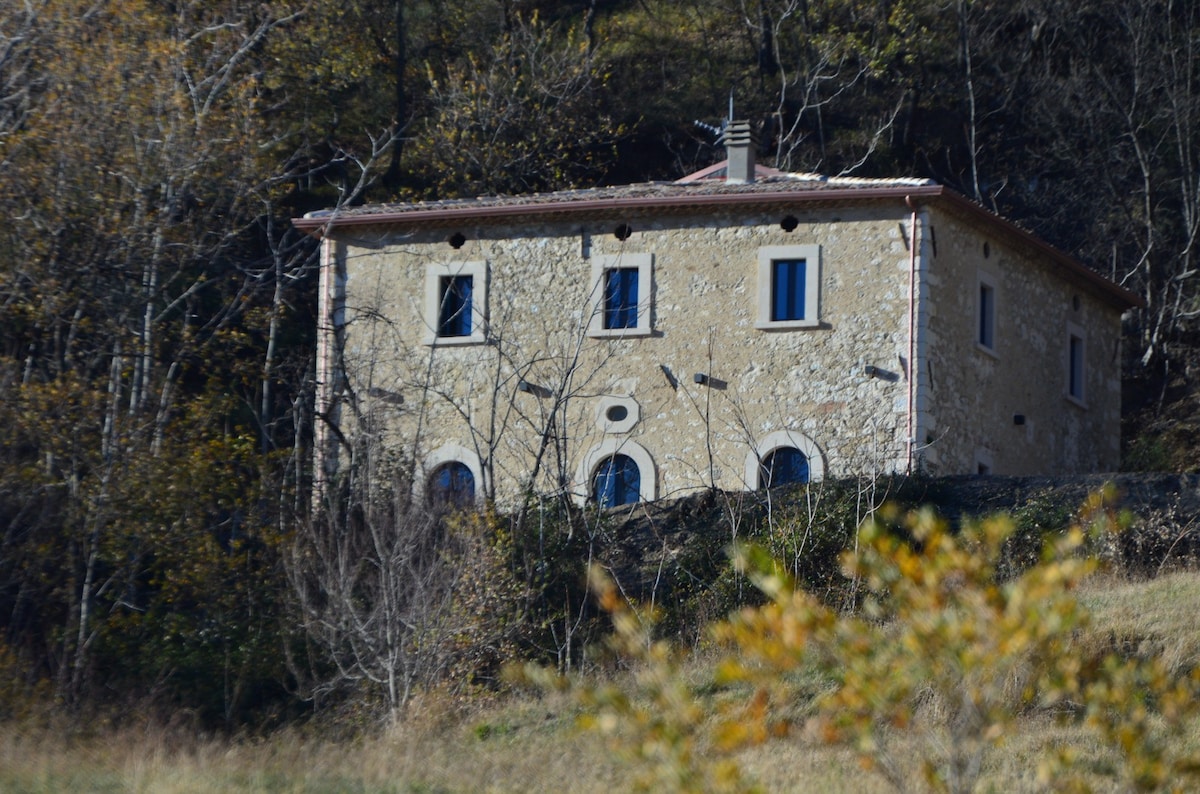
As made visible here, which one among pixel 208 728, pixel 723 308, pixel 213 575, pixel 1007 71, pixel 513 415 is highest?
pixel 1007 71

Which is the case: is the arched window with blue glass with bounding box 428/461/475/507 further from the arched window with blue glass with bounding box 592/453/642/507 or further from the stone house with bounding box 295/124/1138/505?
the arched window with blue glass with bounding box 592/453/642/507

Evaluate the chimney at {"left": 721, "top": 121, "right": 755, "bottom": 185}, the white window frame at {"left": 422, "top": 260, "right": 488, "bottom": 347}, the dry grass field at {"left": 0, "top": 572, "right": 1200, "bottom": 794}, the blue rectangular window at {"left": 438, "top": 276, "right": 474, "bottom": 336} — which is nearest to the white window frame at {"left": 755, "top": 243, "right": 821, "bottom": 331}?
the chimney at {"left": 721, "top": 121, "right": 755, "bottom": 185}

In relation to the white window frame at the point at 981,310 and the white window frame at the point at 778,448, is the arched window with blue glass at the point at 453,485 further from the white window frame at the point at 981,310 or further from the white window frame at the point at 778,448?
the white window frame at the point at 981,310

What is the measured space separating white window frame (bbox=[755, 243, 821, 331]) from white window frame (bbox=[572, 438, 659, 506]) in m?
2.31

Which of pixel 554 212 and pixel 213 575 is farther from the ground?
pixel 554 212

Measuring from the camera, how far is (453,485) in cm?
2095

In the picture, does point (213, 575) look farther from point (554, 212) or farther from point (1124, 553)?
point (1124, 553)

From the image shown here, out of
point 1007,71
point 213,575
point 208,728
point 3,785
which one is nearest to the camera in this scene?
point 3,785

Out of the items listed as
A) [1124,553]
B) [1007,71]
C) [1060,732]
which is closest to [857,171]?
[1007,71]

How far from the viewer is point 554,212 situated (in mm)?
21703

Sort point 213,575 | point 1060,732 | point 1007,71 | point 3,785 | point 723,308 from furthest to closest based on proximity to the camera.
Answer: point 1007,71, point 723,308, point 213,575, point 1060,732, point 3,785

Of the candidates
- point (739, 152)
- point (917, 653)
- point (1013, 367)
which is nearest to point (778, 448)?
point (1013, 367)

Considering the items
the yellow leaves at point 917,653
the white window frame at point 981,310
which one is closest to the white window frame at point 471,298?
the white window frame at point 981,310

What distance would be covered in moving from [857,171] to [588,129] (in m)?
5.28
